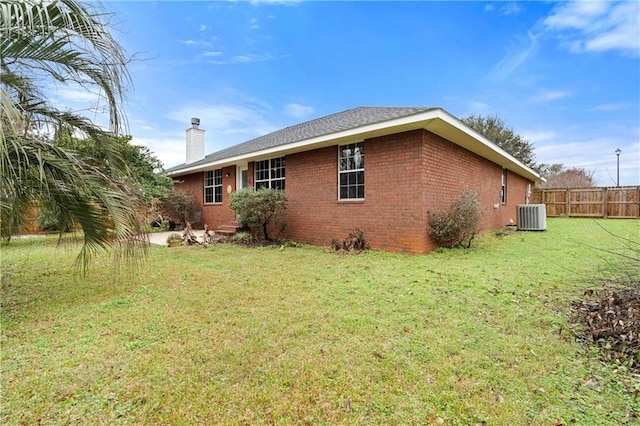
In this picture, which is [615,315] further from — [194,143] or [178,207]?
[194,143]

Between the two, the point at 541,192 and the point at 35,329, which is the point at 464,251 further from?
the point at 541,192

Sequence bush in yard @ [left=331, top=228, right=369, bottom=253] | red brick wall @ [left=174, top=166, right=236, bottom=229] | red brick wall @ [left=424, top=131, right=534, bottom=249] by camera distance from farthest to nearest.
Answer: red brick wall @ [left=174, top=166, right=236, bottom=229], bush in yard @ [left=331, top=228, right=369, bottom=253], red brick wall @ [left=424, top=131, right=534, bottom=249]

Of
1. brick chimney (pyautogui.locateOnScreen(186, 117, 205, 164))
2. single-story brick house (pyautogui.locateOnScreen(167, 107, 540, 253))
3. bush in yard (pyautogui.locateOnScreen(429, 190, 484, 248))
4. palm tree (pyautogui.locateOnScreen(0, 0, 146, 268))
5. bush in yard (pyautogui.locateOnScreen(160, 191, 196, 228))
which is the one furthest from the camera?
brick chimney (pyautogui.locateOnScreen(186, 117, 205, 164))

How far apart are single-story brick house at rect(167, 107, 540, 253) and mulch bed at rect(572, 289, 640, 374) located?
3875mm

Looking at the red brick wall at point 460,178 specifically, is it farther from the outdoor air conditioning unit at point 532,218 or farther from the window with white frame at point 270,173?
the window with white frame at point 270,173

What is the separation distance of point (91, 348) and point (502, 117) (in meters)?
35.2

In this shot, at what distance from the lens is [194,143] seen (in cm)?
1736

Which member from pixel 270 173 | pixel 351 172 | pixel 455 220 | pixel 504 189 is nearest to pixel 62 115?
pixel 351 172

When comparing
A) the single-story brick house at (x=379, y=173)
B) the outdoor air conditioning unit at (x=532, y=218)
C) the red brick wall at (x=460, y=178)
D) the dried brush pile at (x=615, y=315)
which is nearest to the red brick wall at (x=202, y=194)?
the single-story brick house at (x=379, y=173)

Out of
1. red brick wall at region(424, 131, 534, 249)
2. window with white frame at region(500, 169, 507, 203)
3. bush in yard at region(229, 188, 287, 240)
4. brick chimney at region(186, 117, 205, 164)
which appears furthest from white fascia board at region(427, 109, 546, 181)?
brick chimney at region(186, 117, 205, 164)

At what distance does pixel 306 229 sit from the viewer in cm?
967

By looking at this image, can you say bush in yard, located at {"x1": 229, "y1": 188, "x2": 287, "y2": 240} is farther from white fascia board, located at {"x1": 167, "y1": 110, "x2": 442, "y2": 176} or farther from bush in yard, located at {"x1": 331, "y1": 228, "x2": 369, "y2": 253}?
bush in yard, located at {"x1": 331, "y1": 228, "x2": 369, "y2": 253}

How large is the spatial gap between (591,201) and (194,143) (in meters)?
24.0

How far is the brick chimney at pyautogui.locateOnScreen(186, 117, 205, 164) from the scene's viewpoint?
1730cm
